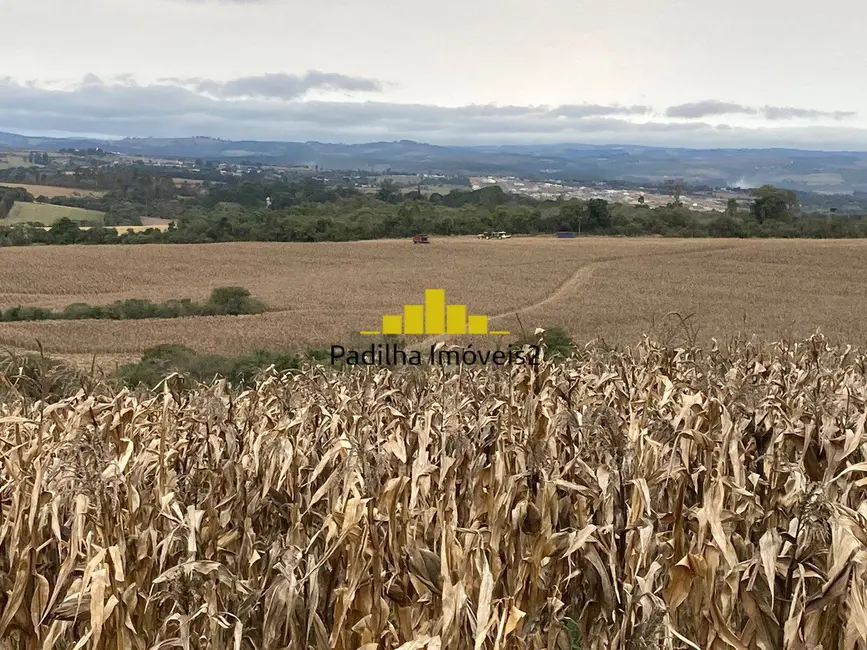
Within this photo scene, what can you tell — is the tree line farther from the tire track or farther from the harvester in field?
the tire track

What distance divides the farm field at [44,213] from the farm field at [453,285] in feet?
104

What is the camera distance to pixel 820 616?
2.52m

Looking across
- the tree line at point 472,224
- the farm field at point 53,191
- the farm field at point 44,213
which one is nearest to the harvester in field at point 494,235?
the tree line at point 472,224

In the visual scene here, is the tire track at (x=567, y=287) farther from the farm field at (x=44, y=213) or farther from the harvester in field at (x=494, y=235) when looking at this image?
the farm field at (x=44, y=213)

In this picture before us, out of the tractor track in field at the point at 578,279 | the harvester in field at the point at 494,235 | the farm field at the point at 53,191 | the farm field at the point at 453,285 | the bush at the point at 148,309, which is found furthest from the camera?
the farm field at the point at 53,191

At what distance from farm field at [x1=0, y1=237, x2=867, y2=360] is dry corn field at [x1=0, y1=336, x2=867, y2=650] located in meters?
17.4

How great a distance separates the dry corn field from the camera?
2.53 meters

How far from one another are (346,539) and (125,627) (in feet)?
2.49

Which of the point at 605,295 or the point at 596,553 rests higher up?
the point at 596,553

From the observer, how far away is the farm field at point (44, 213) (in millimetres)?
79637

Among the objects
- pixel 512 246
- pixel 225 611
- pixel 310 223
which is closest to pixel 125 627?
pixel 225 611

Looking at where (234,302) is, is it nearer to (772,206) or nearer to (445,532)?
(445,532)

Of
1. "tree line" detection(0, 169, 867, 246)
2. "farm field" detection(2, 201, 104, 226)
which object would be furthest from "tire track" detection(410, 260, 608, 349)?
"farm field" detection(2, 201, 104, 226)

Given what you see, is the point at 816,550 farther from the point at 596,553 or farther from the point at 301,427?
the point at 301,427
